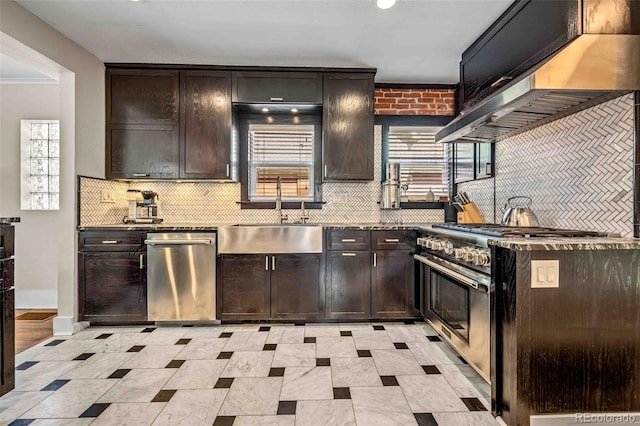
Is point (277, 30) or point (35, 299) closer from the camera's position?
point (277, 30)

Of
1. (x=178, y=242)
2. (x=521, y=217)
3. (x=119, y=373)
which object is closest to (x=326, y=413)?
(x=119, y=373)

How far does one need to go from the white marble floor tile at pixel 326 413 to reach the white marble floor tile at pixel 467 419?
0.46m

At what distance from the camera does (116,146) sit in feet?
10.9

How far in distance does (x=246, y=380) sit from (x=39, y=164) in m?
3.59

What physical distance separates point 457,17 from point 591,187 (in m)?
1.52

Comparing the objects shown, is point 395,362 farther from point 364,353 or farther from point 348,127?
point 348,127

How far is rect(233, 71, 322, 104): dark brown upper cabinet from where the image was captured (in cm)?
330

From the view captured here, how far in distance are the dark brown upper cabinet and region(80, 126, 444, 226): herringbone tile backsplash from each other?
3.09 feet

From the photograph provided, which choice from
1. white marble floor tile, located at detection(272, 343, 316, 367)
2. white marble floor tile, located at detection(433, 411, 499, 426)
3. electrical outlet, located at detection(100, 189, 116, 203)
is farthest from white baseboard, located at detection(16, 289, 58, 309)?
white marble floor tile, located at detection(433, 411, 499, 426)

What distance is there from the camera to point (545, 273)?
1.57 metres

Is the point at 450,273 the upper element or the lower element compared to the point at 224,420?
upper

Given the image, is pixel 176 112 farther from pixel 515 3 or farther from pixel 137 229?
pixel 515 3

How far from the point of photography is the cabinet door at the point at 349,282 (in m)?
3.09

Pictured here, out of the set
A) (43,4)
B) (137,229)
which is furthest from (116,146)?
(43,4)
